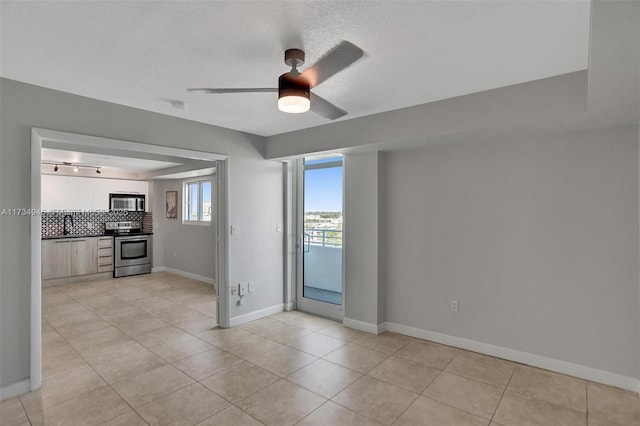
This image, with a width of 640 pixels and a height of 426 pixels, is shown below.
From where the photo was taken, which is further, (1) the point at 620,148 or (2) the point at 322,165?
(2) the point at 322,165

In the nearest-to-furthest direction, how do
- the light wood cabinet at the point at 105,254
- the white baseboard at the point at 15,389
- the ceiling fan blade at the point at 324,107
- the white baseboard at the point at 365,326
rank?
the ceiling fan blade at the point at 324,107 → the white baseboard at the point at 15,389 → the white baseboard at the point at 365,326 → the light wood cabinet at the point at 105,254

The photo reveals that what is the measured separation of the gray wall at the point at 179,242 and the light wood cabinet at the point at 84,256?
121cm

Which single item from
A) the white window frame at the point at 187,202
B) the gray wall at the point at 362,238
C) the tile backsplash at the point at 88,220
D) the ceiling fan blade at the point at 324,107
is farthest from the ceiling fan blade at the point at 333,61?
the tile backsplash at the point at 88,220

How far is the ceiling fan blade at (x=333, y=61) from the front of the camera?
1680 mm

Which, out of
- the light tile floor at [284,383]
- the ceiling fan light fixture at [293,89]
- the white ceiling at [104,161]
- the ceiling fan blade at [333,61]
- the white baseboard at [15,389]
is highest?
the white ceiling at [104,161]

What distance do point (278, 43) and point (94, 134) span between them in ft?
6.94

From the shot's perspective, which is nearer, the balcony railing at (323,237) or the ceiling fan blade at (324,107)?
the ceiling fan blade at (324,107)

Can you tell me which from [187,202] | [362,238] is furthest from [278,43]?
[187,202]

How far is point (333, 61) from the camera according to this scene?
178 cm

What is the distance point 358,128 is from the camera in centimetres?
363

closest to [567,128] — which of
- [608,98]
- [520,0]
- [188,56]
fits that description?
[608,98]

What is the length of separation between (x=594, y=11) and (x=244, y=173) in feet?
12.2

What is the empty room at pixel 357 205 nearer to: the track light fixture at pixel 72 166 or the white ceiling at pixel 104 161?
the white ceiling at pixel 104 161

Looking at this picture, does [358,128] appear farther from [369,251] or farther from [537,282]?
[537,282]
